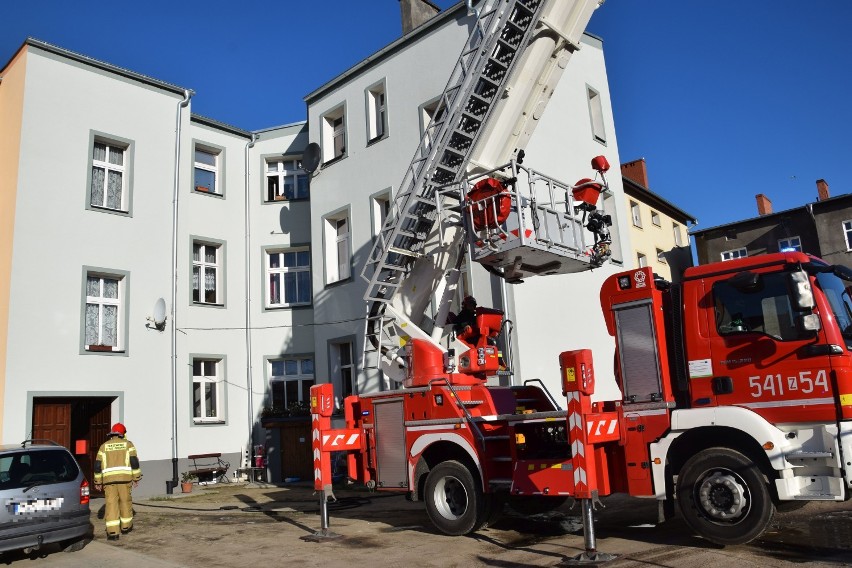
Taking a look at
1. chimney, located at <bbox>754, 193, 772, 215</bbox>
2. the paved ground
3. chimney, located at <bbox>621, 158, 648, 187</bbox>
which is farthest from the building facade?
the paved ground

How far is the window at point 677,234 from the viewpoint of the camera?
32.7 m

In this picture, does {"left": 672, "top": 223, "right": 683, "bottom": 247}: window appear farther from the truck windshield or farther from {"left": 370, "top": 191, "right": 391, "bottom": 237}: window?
the truck windshield

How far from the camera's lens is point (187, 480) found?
1705 cm

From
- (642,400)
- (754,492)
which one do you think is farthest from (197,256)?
(754,492)

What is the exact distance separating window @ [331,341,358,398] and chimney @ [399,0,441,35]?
27.1 ft

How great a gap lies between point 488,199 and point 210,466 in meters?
12.2

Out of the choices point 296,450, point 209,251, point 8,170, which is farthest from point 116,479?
point 209,251

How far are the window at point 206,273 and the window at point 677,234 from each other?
21.2 m

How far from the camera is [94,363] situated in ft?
52.6

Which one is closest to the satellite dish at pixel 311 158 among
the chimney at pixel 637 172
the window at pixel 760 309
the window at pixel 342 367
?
the window at pixel 342 367

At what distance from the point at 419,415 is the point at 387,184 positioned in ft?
29.2

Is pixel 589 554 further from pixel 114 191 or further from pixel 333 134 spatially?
pixel 333 134

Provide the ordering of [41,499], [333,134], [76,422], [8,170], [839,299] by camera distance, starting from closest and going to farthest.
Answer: [839,299] < [41,499] < [8,170] < [76,422] < [333,134]

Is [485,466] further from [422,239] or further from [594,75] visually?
[594,75]
